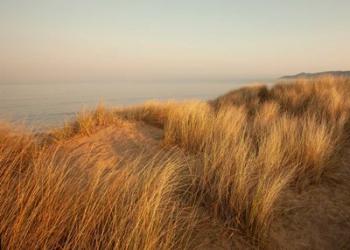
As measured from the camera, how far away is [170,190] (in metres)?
2.39

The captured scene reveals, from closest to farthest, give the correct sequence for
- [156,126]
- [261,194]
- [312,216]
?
[261,194], [312,216], [156,126]

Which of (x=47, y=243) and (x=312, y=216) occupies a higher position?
(x=47, y=243)

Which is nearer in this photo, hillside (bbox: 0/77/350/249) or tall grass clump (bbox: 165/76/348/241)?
hillside (bbox: 0/77/350/249)

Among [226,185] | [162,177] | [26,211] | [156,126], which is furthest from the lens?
[156,126]

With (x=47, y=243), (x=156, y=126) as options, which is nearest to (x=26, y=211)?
(x=47, y=243)

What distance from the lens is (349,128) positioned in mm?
5586

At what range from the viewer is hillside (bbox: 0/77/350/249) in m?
1.79

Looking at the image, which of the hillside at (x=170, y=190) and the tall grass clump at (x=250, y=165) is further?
the tall grass clump at (x=250, y=165)

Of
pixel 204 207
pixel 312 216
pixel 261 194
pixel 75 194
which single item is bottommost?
pixel 312 216

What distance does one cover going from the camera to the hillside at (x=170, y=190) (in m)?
1.79

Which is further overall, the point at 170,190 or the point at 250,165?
the point at 250,165

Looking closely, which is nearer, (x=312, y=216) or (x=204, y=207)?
(x=204, y=207)

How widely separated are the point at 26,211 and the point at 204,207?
4.66 ft

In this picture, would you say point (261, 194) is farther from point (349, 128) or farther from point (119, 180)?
point (349, 128)
